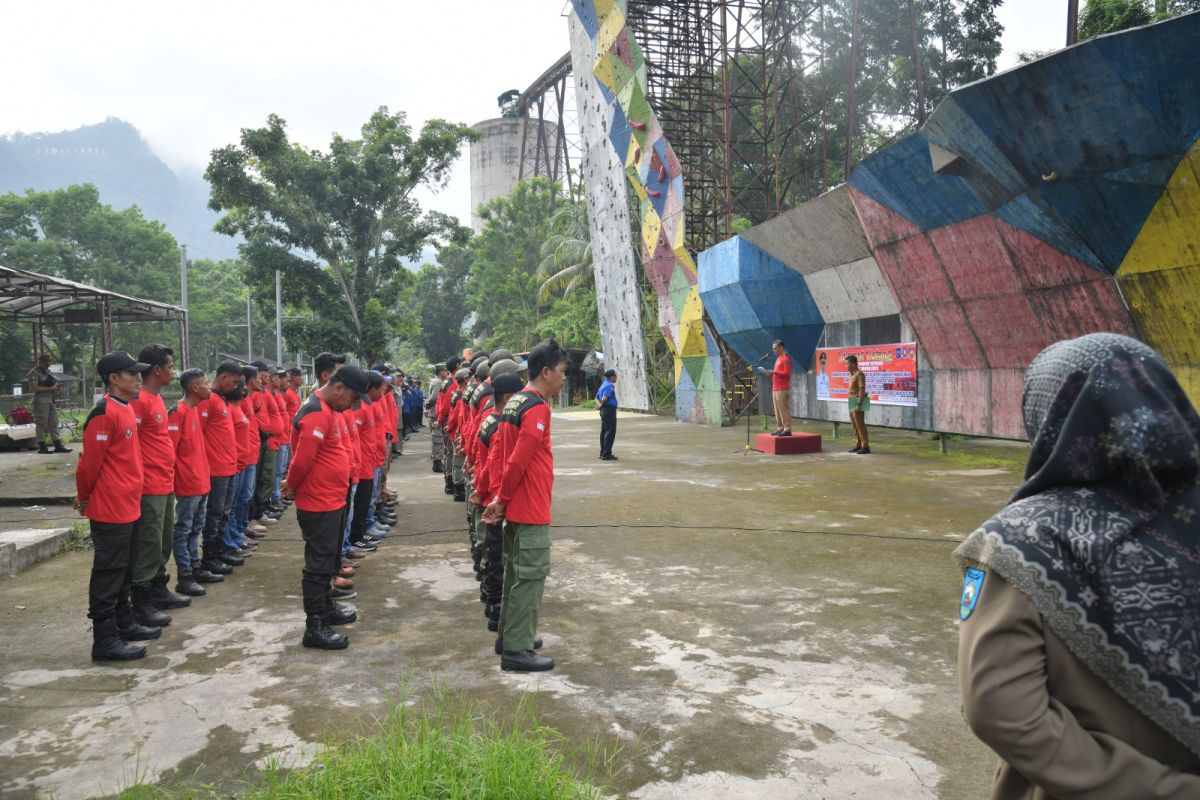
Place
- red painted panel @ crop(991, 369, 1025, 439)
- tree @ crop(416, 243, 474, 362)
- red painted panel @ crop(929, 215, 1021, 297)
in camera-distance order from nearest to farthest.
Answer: red painted panel @ crop(929, 215, 1021, 297)
red painted panel @ crop(991, 369, 1025, 439)
tree @ crop(416, 243, 474, 362)

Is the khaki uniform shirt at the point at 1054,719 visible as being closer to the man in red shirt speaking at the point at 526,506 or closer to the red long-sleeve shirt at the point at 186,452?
the man in red shirt speaking at the point at 526,506

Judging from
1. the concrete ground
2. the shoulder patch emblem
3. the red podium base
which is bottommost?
the concrete ground

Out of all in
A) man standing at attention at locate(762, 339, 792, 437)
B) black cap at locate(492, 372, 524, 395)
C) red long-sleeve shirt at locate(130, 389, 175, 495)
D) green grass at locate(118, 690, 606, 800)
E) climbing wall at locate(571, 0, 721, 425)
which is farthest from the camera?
climbing wall at locate(571, 0, 721, 425)

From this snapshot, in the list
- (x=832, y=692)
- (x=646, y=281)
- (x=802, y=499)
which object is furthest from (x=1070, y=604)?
(x=646, y=281)

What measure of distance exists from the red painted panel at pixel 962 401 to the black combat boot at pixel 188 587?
11.0 metres

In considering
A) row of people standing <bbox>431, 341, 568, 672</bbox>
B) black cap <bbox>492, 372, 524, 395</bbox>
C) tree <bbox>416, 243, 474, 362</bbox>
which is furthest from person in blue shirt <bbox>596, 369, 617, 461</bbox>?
tree <bbox>416, 243, 474, 362</bbox>

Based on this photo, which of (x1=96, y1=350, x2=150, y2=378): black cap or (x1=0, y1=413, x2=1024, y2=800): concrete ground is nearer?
(x1=0, y1=413, x2=1024, y2=800): concrete ground

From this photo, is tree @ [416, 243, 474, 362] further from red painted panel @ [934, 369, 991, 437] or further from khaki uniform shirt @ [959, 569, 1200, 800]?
khaki uniform shirt @ [959, 569, 1200, 800]

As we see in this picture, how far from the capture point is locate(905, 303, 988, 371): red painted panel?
485 inches

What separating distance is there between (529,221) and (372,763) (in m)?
42.7

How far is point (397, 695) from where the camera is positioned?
3904 mm

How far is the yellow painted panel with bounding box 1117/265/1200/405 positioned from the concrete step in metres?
11.5

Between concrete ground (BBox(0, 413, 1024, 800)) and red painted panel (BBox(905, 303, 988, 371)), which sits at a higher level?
red painted panel (BBox(905, 303, 988, 371))

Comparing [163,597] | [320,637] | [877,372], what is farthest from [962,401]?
[163,597]
